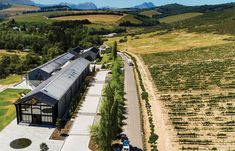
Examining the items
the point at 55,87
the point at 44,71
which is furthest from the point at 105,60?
the point at 55,87

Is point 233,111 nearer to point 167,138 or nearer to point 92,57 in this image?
point 167,138

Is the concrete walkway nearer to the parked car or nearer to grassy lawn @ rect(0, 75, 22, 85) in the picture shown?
the parked car

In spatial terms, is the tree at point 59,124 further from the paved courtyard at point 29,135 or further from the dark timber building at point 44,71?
the dark timber building at point 44,71

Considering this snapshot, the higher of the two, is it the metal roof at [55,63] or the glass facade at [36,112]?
the metal roof at [55,63]

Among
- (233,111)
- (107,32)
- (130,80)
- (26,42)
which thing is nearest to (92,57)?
(130,80)

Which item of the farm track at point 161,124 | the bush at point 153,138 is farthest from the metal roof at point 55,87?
the bush at point 153,138

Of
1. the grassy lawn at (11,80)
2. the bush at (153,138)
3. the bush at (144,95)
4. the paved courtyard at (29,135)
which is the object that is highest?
the bush at (144,95)
